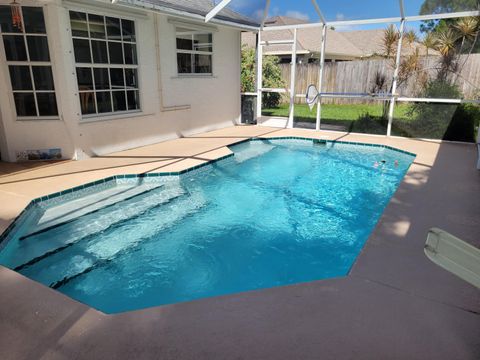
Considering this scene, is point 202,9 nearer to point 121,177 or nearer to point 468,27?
point 121,177

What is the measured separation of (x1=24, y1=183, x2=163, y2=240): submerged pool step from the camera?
176 inches

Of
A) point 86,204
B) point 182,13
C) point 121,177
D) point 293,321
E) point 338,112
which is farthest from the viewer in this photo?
point 338,112

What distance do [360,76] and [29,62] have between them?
39.7 ft

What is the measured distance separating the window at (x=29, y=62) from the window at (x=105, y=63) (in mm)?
511

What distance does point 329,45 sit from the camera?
19.5 meters

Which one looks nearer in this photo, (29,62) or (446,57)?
(29,62)

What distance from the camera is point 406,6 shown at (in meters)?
7.99

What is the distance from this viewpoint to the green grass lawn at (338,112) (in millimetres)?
12203

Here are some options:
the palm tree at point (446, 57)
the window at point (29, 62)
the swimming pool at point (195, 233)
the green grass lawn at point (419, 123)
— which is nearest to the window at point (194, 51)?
the window at point (29, 62)

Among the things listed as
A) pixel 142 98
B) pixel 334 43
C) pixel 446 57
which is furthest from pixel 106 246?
pixel 334 43

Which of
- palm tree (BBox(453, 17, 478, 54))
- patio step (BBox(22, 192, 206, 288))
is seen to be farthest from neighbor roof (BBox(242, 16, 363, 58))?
patio step (BBox(22, 192, 206, 288))

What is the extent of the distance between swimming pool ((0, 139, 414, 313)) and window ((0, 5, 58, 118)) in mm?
2165

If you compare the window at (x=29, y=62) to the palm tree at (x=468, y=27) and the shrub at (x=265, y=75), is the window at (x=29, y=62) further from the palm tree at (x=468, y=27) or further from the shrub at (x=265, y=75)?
the palm tree at (x=468, y=27)

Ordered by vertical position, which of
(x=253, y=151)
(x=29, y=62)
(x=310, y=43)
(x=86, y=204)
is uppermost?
(x=310, y=43)
